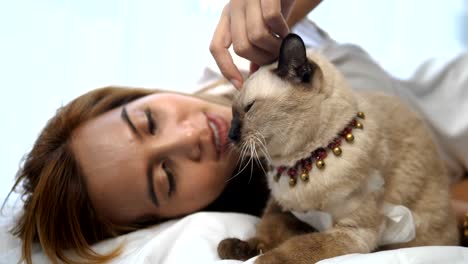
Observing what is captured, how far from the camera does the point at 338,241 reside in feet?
2.48

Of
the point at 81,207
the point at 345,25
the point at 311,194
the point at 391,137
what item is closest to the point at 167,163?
the point at 81,207

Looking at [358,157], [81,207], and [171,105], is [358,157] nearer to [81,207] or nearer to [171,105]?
[171,105]

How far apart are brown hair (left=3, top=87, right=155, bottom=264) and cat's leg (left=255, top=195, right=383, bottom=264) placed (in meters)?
0.44

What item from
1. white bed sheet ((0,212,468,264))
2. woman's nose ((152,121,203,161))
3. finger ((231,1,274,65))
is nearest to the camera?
white bed sheet ((0,212,468,264))

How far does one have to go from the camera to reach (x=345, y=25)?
5.53 feet

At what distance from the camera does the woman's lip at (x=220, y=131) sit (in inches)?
40.9

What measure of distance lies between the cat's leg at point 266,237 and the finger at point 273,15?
380mm

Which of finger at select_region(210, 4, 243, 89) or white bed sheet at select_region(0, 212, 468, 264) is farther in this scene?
finger at select_region(210, 4, 243, 89)

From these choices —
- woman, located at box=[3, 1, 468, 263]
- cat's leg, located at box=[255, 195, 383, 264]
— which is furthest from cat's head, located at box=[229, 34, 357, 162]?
woman, located at box=[3, 1, 468, 263]

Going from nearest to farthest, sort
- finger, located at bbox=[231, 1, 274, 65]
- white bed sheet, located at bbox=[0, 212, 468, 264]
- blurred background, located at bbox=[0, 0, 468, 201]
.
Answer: white bed sheet, located at bbox=[0, 212, 468, 264] → finger, located at bbox=[231, 1, 274, 65] → blurred background, located at bbox=[0, 0, 468, 201]

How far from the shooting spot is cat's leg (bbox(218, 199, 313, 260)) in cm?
87

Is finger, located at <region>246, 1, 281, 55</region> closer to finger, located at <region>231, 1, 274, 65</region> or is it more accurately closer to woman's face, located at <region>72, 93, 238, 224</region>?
finger, located at <region>231, 1, 274, 65</region>

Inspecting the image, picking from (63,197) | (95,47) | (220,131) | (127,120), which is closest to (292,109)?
(220,131)

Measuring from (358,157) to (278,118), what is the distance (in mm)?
154
